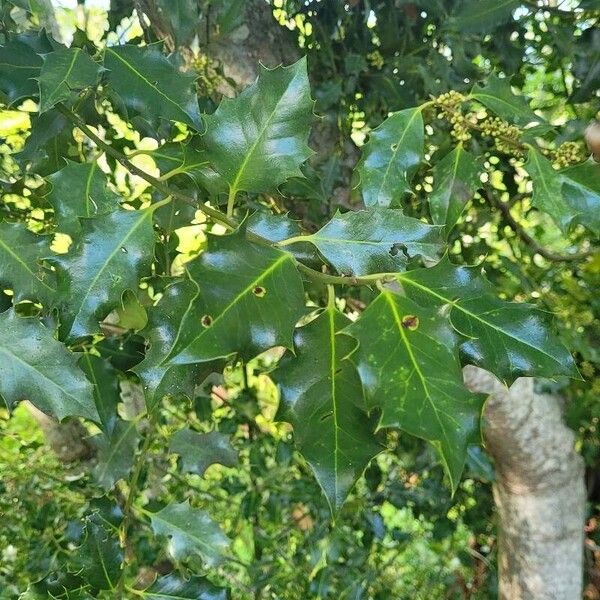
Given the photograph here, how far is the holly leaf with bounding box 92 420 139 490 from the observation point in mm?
794

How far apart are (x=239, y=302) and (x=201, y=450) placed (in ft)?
1.58

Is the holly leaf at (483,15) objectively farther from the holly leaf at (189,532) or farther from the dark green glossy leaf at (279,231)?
→ the holly leaf at (189,532)

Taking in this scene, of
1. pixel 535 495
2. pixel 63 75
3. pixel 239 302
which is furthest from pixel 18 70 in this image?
pixel 535 495

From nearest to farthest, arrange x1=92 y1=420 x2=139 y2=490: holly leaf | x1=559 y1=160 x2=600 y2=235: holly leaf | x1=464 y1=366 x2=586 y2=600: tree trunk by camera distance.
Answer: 1. x1=559 y1=160 x2=600 y2=235: holly leaf
2. x1=92 y1=420 x2=139 y2=490: holly leaf
3. x1=464 y1=366 x2=586 y2=600: tree trunk

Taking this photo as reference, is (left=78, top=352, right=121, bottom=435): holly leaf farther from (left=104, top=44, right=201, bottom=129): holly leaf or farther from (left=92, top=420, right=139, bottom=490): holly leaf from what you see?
(left=104, top=44, right=201, bottom=129): holly leaf

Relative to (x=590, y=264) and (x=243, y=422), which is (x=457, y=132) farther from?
(x=243, y=422)

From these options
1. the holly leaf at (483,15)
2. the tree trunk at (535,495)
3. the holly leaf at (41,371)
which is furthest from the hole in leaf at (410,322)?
the tree trunk at (535,495)

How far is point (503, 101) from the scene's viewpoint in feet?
2.33

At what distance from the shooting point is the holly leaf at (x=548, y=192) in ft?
2.15

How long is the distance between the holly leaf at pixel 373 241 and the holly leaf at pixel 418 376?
0.21 feet

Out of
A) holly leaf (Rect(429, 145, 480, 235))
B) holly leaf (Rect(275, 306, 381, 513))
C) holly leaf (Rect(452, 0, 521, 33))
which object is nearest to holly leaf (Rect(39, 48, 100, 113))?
holly leaf (Rect(275, 306, 381, 513))

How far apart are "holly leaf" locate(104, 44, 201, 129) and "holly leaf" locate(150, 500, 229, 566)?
43cm

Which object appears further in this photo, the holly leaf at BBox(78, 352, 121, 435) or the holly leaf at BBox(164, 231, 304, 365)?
the holly leaf at BBox(78, 352, 121, 435)

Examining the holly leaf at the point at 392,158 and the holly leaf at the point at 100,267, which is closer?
the holly leaf at the point at 100,267
